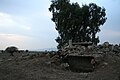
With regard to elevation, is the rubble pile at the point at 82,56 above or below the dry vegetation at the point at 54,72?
above

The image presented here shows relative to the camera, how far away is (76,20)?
143 feet

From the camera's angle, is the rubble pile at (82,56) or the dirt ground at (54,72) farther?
the rubble pile at (82,56)

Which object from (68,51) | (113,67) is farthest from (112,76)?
(68,51)

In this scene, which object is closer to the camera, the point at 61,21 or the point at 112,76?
the point at 112,76

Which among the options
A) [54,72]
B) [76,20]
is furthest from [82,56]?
[76,20]

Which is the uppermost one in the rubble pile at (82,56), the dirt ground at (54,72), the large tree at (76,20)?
the large tree at (76,20)

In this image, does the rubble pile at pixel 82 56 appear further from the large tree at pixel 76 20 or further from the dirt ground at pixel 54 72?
the large tree at pixel 76 20

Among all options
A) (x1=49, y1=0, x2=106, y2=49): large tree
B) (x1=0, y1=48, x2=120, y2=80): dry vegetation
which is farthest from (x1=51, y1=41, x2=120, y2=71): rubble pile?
(x1=49, y1=0, x2=106, y2=49): large tree

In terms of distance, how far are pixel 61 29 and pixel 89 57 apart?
75.6 ft

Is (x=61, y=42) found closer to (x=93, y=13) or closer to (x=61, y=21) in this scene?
(x=61, y=21)

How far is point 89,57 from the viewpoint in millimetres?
21812

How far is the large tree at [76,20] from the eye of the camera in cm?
4412

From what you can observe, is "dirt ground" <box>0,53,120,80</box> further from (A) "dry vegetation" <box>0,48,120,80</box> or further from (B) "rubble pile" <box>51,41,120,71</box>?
(B) "rubble pile" <box>51,41,120,71</box>

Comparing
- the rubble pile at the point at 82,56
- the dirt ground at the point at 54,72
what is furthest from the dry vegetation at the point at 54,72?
the rubble pile at the point at 82,56
